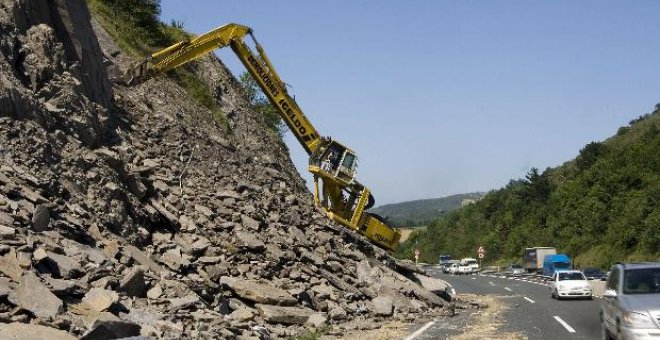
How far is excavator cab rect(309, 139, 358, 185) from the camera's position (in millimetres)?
27359

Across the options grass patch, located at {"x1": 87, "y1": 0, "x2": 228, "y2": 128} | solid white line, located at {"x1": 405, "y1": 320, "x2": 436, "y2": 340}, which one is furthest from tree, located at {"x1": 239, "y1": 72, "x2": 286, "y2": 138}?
solid white line, located at {"x1": 405, "y1": 320, "x2": 436, "y2": 340}

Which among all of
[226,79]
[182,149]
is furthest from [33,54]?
[226,79]

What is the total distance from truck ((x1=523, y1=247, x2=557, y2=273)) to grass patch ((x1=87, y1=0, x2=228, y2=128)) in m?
41.7

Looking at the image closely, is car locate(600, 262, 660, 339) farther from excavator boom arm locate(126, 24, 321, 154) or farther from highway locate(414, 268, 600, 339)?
excavator boom arm locate(126, 24, 321, 154)

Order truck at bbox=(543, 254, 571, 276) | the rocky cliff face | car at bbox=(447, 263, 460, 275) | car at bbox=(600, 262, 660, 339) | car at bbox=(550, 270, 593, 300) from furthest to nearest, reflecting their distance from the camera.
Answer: car at bbox=(447, 263, 460, 275) → truck at bbox=(543, 254, 571, 276) → car at bbox=(550, 270, 593, 300) → the rocky cliff face → car at bbox=(600, 262, 660, 339)

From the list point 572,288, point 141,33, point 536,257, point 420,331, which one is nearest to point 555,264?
point 536,257

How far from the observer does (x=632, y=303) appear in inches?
427

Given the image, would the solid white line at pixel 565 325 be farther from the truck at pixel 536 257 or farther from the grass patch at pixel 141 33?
the truck at pixel 536 257

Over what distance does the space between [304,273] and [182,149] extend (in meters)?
6.81

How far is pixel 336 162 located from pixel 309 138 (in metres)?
1.98

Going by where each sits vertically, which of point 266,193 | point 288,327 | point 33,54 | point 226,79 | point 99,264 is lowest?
point 288,327

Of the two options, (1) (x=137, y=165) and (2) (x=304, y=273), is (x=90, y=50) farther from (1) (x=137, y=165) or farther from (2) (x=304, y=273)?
(2) (x=304, y=273)

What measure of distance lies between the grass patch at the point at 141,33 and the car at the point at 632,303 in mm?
21890

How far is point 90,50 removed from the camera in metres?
23.0
